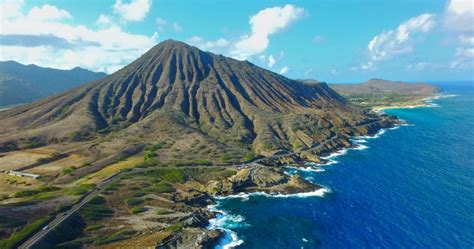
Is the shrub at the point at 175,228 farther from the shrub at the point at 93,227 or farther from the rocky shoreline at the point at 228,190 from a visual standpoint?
the shrub at the point at 93,227

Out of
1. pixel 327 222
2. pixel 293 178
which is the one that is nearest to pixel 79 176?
pixel 293 178

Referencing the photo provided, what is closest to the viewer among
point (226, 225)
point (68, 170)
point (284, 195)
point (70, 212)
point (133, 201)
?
point (70, 212)

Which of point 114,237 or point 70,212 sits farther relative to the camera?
point 70,212

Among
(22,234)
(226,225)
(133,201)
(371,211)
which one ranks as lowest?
(226,225)

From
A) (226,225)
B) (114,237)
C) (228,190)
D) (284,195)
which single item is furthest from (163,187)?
(284,195)

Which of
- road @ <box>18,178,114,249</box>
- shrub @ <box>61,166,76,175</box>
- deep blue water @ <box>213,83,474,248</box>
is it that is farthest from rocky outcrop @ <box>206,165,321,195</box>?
shrub @ <box>61,166,76,175</box>

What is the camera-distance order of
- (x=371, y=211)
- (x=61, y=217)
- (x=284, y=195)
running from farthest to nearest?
1. (x=284, y=195)
2. (x=371, y=211)
3. (x=61, y=217)

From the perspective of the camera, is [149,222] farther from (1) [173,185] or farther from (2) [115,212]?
(1) [173,185]

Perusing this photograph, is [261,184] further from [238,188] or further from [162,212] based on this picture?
[162,212]
